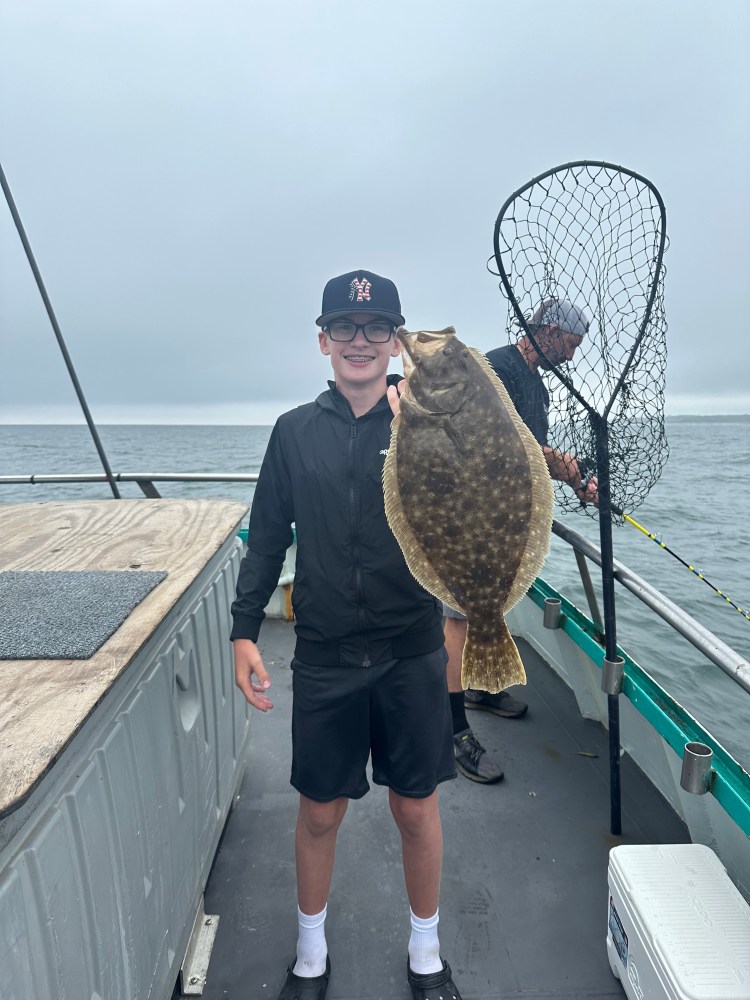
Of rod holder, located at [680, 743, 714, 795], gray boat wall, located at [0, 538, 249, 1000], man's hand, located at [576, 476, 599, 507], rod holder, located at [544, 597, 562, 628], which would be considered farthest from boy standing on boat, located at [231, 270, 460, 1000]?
rod holder, located at [544, 597, 562, 628]

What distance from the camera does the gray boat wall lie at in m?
1.03

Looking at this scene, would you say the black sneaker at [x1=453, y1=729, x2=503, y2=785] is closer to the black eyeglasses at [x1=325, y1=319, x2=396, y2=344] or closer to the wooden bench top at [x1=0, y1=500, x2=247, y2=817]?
the wooden bench top at [x1=0, y1=500, x2=247, y2=817]

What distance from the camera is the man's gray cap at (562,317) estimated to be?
93.3 inches

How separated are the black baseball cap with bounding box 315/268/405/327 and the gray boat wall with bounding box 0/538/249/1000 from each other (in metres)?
1.03

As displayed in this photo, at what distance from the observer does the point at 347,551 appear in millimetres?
1805

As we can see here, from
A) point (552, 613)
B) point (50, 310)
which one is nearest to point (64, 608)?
point (50, 310)

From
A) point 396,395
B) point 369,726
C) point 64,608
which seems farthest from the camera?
point 369,726

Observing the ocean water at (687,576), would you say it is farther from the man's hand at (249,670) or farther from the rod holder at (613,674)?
the man's hand at (249,670)

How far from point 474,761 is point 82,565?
7.12 ft

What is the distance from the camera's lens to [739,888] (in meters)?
2.04

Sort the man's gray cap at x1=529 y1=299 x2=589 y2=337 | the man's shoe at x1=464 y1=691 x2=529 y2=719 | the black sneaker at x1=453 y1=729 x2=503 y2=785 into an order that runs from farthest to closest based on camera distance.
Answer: the man's shoe at x1=464 y1=691 x2=529 y2=719, the black sneaker at x1=453 y1=729 x2=503 y2=785, the man's gray cap at x1=529 y1=299 x2=589 y2=337

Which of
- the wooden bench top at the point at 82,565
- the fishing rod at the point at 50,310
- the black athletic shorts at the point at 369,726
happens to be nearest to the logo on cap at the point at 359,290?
the wooden bench top at the point at 82,565

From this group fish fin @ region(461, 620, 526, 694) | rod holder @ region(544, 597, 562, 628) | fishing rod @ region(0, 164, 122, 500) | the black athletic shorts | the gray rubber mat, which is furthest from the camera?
rod holder @ region(544, 597, 562, 628)

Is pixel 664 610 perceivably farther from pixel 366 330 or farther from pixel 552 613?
pixel 366 330
